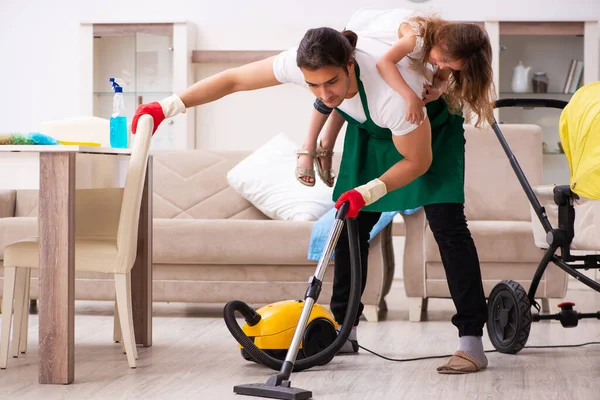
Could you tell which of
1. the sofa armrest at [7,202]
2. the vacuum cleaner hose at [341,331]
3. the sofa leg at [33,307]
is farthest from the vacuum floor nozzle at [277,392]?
the sofa armrest at [7,202]

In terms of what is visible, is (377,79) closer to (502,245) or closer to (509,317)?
(509,317)

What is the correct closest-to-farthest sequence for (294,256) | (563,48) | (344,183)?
(344,183) → (294,256) → (563,48)

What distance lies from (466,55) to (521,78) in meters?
3.04

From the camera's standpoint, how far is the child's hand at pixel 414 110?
2.07 m

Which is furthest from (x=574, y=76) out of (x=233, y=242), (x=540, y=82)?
(x=233, y=242)

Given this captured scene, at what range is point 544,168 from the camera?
5.04 meters

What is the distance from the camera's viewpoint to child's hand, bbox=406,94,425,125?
2066 mm

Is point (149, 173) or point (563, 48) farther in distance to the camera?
point (563, 48)

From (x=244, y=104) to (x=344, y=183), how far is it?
2.86 m

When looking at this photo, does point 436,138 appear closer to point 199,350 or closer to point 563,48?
point 199,350

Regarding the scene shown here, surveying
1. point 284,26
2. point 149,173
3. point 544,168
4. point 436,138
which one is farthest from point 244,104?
point 436,138

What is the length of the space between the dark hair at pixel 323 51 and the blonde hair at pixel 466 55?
0.87 ft

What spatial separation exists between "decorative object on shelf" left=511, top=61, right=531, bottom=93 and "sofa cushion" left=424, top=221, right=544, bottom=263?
5.85ft

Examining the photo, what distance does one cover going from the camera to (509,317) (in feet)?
8.57
